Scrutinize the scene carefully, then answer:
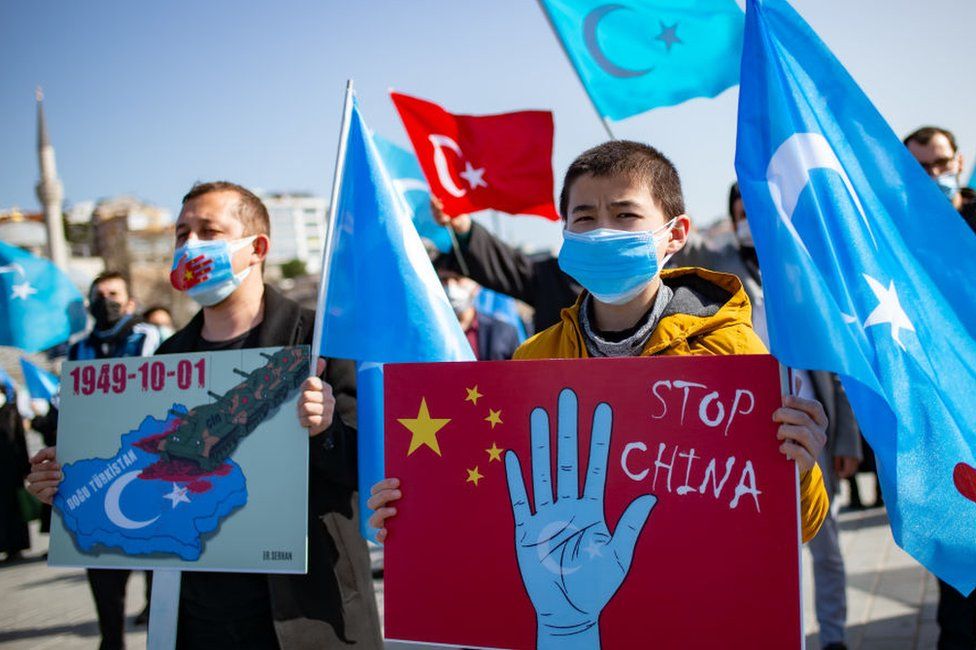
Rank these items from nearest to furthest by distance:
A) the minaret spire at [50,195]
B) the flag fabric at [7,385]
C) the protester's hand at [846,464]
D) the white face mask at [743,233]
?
the protester's hand at [846,464] → the white face mask at [743,233] → the flag fabric at [7,385] → the minaret spire at [50,195]

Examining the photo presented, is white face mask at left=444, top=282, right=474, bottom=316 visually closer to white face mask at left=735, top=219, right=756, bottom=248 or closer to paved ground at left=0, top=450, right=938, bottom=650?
white face mask at left=735, top=219, right=756, bottom=248

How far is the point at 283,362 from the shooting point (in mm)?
2373

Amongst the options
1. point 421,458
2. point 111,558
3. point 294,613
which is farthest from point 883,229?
point 111,558

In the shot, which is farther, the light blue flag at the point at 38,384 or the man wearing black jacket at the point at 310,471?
the light blue flag at the point at 38,384

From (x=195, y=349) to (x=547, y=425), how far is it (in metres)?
1.44

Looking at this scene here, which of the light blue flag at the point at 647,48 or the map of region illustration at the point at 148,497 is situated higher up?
the light blue flag at the point at 647,48

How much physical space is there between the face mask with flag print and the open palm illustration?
1278mm

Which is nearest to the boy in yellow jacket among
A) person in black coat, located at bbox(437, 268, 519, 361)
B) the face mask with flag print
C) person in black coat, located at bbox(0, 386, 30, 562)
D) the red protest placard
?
the red protest placard

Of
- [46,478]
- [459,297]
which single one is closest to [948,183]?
[459,297]

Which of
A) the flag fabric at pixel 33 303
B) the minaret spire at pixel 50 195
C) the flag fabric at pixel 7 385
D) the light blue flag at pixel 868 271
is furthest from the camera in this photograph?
the minaret spire at pixel 50 195

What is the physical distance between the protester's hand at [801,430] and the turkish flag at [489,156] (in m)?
2.76

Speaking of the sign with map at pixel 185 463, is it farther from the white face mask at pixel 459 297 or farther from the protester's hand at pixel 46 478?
the white face mask at pixel 459 297

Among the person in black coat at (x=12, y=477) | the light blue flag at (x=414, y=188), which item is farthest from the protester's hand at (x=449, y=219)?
the person in black coat at (x=12, y=477)

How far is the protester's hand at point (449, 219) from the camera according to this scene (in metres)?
4.29
